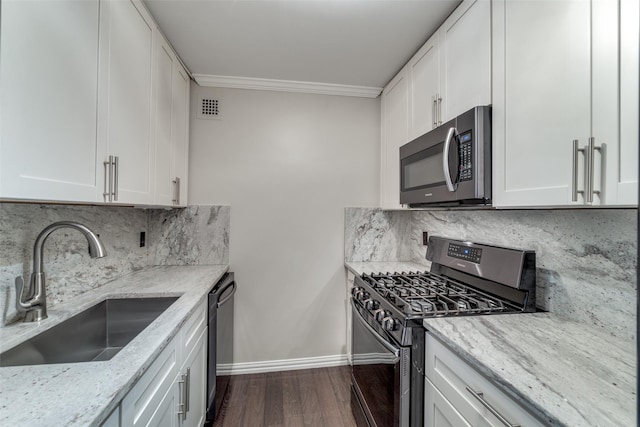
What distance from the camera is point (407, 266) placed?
7.43 feet

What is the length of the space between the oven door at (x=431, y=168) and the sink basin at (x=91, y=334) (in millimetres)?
1547

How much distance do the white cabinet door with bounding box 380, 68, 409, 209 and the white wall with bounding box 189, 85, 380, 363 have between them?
150mm

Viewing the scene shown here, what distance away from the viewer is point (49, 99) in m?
0.85

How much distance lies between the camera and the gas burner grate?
3.92 feet

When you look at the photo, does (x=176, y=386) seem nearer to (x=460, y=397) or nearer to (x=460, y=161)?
(x=460, y=397)

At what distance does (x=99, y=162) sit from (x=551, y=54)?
5.80ft

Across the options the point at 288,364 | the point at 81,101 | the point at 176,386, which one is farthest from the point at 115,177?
the point at 288,364

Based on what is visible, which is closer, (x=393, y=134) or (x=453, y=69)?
(x=453, y=69)

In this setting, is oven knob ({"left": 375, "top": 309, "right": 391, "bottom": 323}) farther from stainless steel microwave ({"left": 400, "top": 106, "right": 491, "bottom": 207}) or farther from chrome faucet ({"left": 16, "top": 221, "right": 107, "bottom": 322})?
chrome faucet ({"left": 16, "top": 221, "right": 107, "bottom": 322})

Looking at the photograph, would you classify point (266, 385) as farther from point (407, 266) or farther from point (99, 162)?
point (99, 162)

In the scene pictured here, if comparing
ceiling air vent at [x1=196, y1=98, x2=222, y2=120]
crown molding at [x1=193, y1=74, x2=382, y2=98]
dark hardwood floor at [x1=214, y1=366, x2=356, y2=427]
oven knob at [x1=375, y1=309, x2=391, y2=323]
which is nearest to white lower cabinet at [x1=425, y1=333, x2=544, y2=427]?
oven knob at [x1=375, y1=309, x2=391, y2=323]

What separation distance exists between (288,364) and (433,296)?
1.58 m

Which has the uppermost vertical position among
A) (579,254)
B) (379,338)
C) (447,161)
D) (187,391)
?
(447,161)

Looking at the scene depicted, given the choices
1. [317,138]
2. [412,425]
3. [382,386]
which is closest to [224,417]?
[382,386]
